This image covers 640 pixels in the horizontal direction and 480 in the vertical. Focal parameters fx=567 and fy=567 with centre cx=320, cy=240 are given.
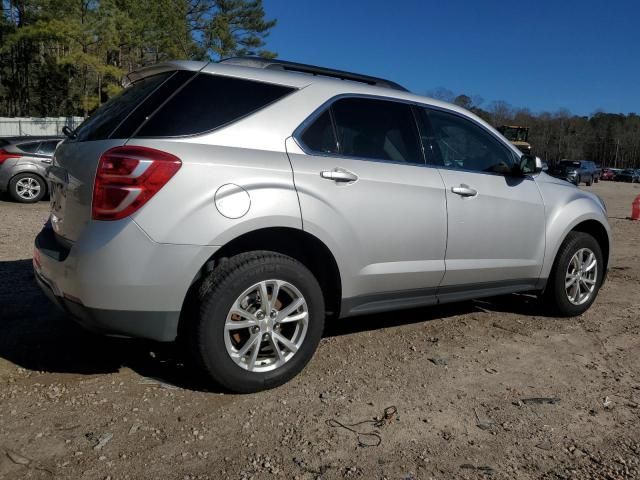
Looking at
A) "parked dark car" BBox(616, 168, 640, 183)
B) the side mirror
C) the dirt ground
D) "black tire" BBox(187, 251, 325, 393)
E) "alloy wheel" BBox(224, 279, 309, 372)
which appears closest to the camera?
the dirt ground

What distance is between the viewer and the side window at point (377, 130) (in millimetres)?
3621

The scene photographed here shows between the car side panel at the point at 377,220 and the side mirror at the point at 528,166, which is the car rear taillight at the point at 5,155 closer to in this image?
the car side panel at the point at 377,220

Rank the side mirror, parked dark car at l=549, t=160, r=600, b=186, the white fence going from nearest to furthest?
A: the side mirror
the white fence
parked dark car at l=549, t=160, r=600, b=186

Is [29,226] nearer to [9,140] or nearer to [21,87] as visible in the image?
[9,140]

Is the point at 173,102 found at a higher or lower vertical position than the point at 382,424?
higher

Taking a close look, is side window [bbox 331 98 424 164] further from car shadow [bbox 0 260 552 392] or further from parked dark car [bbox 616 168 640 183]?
parked dark car [bbox 616 168 640 183]

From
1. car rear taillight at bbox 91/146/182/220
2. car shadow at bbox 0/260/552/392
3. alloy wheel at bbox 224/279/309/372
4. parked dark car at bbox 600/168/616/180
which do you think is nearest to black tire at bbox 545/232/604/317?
car shadow at bbox 0/260/552/392

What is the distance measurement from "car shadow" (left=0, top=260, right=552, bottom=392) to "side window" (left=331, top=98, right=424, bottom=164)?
1444mm

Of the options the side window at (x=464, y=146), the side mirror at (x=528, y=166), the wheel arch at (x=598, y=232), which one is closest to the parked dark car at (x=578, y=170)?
the wheel arch at (x=598, y=232)

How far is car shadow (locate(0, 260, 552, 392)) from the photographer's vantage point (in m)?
3.46

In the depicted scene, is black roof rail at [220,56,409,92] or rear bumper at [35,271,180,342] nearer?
rear bumper at [35,271,180,342]

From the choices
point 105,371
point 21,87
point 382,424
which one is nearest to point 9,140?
point 105,371

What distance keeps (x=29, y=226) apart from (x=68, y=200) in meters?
6.70

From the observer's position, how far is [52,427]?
2785mm
